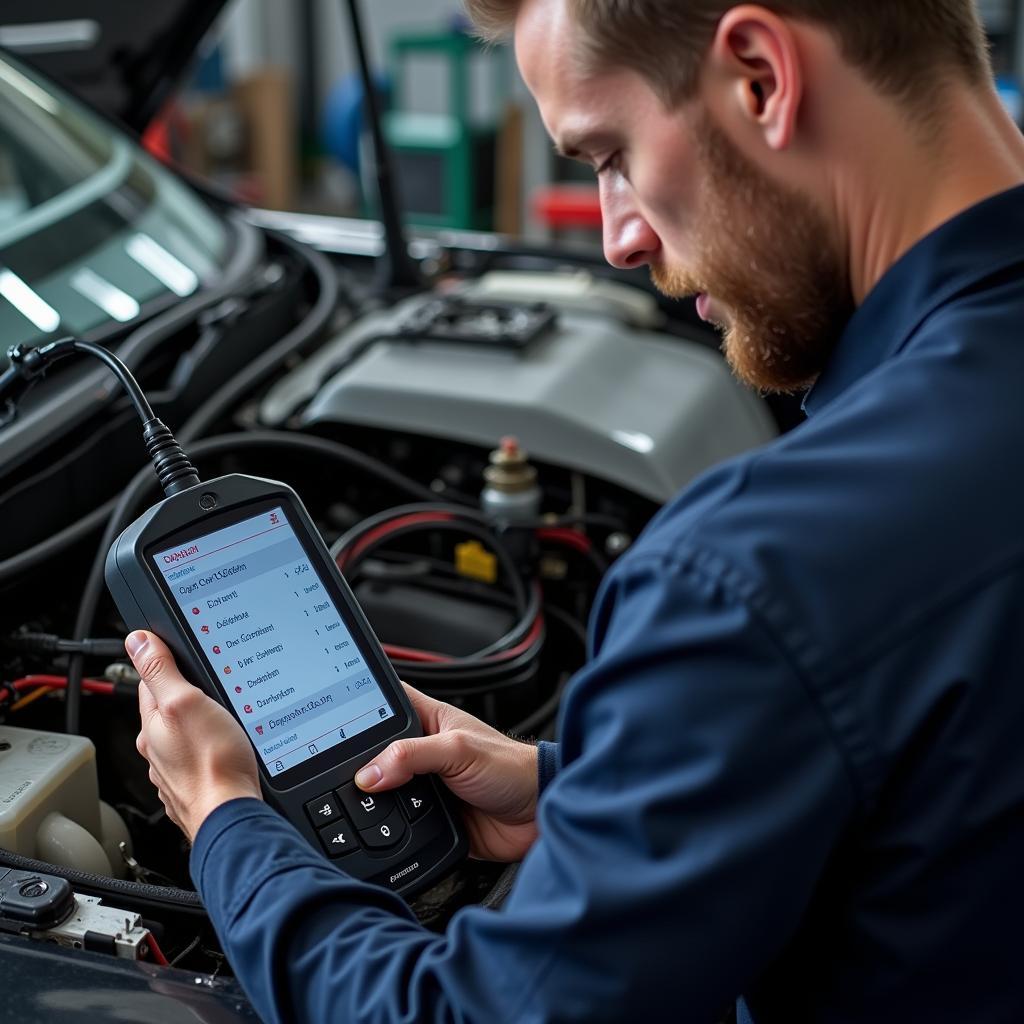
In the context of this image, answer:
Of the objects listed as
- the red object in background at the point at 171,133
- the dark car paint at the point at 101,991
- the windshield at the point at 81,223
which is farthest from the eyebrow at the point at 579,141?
the red object in background at the point at 171,133

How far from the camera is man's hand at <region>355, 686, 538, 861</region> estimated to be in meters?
0.78

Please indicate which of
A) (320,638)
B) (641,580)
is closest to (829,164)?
(641,580)

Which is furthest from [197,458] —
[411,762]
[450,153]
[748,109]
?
[450,153]

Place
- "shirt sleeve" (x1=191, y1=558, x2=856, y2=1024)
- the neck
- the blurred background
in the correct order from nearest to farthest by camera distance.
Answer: "shirt sleeve" (x1=191, y1=558, x2=856, y2=1024)
the neck
the blurred background

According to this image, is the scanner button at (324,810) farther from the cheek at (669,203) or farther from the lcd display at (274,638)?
the cheek at (669,203)

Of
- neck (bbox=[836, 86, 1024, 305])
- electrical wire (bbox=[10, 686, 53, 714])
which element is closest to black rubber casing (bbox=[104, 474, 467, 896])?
electrical wire (bbox=[10, 686, 53, 714])

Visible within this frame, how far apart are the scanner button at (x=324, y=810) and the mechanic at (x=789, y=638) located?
0.27ft

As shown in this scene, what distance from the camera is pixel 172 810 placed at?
2.39ft

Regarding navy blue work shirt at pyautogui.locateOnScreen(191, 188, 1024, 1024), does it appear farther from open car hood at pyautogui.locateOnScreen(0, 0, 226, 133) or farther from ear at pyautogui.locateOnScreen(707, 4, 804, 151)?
open car hood at pyautogui.locateOnScreen(0, 0, 226, 133)

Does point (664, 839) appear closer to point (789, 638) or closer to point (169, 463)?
point (789, 638)

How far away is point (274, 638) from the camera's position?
813mm

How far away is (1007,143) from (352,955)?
0.53 m

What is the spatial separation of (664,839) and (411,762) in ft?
0.95

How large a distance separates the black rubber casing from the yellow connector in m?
0.35
